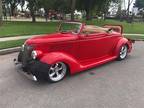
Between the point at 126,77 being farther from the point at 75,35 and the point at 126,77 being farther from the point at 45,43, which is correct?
the point at 45,43

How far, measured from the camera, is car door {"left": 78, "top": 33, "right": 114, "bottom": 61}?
5543 millimetres

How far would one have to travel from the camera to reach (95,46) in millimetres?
5926

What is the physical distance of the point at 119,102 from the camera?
3.83 m

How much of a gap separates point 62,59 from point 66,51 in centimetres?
37

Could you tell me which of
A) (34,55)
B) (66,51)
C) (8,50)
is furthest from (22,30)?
(34,55)

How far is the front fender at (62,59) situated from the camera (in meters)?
4.64

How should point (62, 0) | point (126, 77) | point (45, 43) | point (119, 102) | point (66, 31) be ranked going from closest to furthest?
1. point (119, 102)
2. point (45, 43)
3. point (126, 77)
4. point (66, 31)
5. point (62, 0)

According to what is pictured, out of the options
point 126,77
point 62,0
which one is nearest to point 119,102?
point 126,77

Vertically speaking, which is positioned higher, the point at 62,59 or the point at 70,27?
the point at 70,27

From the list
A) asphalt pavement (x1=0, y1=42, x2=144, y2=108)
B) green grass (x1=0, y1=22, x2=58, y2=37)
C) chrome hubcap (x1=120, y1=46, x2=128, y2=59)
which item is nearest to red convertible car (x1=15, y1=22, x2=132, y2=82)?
asphalt pavement (x1=0, y1=42, x2=144, y2=108)

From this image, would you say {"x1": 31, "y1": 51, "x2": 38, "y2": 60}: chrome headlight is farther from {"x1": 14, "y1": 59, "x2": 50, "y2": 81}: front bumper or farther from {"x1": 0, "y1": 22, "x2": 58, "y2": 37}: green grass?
{"x1": 0, "y1": 22, "x2": 58, "y2": 37}: green grass

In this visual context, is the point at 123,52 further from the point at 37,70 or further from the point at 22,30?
the point at 22,30

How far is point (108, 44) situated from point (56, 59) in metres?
2.37

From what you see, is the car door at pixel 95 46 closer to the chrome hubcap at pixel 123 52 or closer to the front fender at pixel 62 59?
the front fender at pixel 62 59
